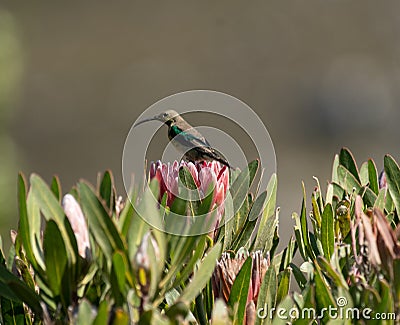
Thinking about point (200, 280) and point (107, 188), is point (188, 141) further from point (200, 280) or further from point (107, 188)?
point (200, 280)

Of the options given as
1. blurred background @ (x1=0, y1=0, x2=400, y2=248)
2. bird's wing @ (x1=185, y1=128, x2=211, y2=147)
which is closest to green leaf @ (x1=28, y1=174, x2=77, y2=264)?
bird's wing @ (x1=185, y1=128, x2=211, y2=147)

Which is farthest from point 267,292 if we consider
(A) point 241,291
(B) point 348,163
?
(B) point 348,163

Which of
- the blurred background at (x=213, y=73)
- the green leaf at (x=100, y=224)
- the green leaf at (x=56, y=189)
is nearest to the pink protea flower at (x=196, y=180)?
the green leaf at (x=56, y=189)

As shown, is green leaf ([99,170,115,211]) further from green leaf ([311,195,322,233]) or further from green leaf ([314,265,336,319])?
green leaf ([311,195,322,233])

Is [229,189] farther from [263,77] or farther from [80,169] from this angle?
[263,77]

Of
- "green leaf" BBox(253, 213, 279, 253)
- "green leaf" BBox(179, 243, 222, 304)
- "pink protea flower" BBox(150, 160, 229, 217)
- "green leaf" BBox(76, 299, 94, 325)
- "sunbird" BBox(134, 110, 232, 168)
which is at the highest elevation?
"sunbird" BBox(134, 110, 232, 168)

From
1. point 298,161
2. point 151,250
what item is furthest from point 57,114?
point 151,250
